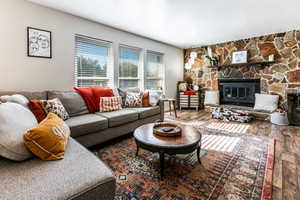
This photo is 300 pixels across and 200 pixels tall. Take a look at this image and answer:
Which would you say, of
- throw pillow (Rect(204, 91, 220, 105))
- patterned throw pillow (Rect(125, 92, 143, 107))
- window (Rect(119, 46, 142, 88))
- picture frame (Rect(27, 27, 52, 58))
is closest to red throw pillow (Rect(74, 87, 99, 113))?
patterned throw pillow (Rect(125, 92, 143, 107))

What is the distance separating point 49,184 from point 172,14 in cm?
312

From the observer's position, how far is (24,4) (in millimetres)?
2430

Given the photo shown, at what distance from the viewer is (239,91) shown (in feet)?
15.6

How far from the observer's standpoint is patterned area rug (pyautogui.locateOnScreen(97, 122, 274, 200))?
4.72 ft

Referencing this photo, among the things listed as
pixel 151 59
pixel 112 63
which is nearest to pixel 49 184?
pixel 112 63

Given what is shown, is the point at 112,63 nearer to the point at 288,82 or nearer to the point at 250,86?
the point at 250,86

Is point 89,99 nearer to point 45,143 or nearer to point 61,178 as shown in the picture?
point 45,143

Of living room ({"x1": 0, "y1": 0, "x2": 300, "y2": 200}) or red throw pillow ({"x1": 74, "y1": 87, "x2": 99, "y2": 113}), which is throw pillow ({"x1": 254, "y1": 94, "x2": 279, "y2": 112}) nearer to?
living room ({"x1": 0, "y1": 0, "x2": 300, "y2": 200})

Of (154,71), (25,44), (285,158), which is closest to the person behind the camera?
(285,158)

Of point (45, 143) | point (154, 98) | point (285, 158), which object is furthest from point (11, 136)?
point (285, 158)

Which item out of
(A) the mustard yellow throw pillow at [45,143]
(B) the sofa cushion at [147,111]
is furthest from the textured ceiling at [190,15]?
(A) the mustard yellow throw pillow at [45,143]

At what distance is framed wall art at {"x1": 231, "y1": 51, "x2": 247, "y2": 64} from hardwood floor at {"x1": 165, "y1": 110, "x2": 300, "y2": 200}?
6.62 feet

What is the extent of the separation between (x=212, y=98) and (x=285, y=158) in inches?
124

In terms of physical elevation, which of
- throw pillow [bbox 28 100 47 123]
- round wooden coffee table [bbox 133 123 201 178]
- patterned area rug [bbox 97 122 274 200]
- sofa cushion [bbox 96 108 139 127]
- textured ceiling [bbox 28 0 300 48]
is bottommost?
patterned area rug [bbox 97 122 274 200]
